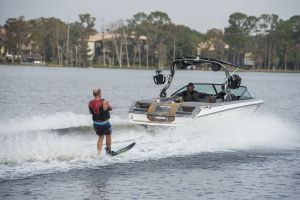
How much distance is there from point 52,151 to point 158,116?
13.6ft

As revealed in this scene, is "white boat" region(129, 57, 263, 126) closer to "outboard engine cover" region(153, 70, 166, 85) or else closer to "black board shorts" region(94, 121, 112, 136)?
"outboard engine cover" region(153, 70, 166, 85)

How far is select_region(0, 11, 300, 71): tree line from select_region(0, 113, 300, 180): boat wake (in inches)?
4739

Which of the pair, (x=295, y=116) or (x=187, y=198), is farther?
(x=295, y=116)

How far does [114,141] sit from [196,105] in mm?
2486

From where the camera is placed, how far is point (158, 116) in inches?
680

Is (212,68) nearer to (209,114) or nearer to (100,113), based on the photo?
(209,114)

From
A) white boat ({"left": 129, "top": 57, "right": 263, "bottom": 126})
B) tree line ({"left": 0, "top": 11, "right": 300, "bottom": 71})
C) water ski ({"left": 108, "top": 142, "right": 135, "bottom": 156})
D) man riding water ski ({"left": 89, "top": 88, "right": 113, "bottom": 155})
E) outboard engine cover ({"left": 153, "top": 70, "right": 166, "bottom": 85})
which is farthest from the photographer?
tree line ({"left": 0, "top": 11, "right": 300, "bottom": 71})

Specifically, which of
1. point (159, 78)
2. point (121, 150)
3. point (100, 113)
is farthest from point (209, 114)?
point (100, 113)

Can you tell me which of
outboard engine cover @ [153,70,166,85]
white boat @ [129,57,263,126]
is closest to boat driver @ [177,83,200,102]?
white boat @ [129,57,263,126]

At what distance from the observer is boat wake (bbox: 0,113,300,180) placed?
1347 cm

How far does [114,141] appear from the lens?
659 inches

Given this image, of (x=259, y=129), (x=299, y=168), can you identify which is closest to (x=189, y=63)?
(x=259, y=129)

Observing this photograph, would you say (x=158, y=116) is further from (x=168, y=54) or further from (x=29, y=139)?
(x=168, y=54)

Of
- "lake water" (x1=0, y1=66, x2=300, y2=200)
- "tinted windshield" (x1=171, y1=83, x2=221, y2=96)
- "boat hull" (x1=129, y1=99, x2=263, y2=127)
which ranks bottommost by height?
"lake water" (x1=0, y1=66, x2=300, y2=200)
